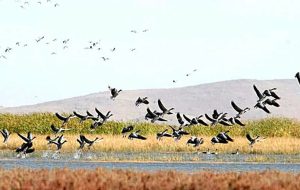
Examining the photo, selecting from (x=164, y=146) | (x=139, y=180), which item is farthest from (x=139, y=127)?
(x=139, y=180)

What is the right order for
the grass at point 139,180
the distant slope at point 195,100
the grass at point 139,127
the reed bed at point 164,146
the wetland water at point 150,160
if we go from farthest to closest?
the distant slope at point 195,100
the grass at point 139,127
the reed bed at point 164,146
the wetland water at point 150,160
the grass at point 139,180

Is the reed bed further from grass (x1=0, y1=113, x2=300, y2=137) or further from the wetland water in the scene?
grass (x1=0, y1=113, x2=300, y2=137)

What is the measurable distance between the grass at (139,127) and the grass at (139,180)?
133 ft

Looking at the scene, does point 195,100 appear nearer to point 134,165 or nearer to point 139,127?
point 139,127

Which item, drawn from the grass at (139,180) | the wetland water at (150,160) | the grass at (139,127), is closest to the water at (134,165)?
the wetland water at (150,160)

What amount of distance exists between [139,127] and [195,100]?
121191 mm

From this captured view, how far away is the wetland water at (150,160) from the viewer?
39803 mm

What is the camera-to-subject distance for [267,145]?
178ft

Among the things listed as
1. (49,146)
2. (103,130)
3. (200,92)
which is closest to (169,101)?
(200,92)

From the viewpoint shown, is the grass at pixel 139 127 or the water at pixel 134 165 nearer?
the water at pixel 134 165

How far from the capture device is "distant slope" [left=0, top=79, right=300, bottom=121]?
556ft

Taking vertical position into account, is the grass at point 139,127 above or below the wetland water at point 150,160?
above

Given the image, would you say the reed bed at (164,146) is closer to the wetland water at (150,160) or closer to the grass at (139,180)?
the wetland water at (150,160)

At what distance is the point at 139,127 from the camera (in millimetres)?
62906
